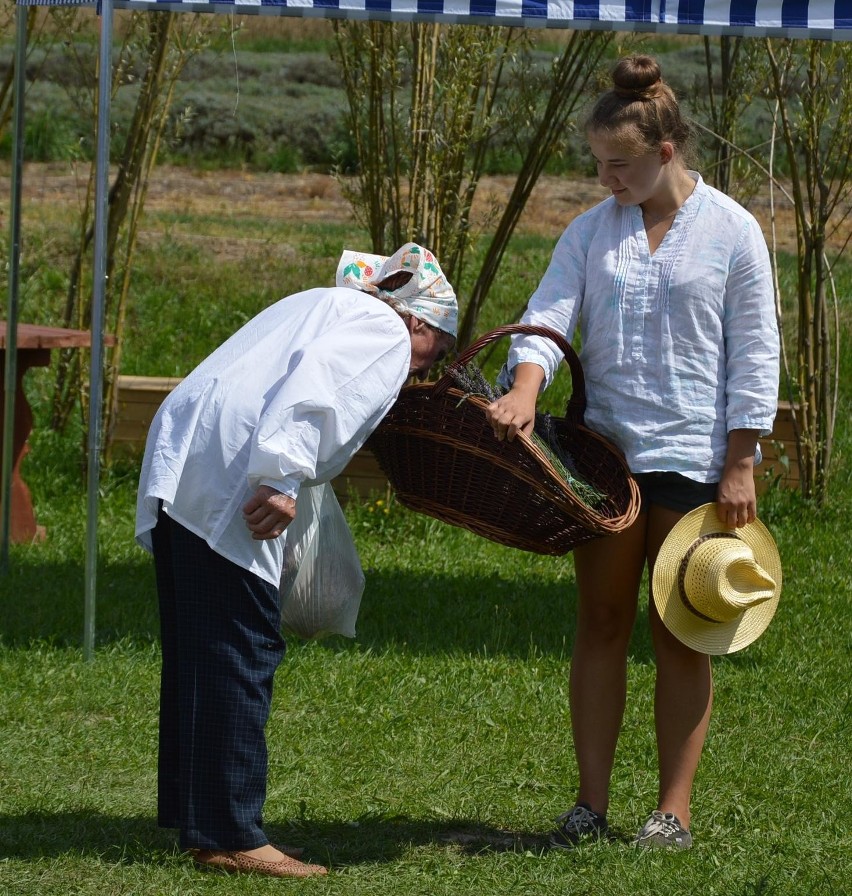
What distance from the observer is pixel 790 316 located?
9.94 meters

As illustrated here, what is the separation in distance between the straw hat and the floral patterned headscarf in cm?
72

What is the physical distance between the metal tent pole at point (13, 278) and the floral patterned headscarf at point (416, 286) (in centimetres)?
257

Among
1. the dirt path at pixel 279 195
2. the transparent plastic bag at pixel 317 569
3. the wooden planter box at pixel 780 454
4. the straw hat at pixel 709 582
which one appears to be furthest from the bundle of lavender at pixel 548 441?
the dirt path at pixel 279 195

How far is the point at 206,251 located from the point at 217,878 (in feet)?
28.3

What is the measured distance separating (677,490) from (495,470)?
0.46m

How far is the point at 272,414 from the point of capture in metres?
2.77

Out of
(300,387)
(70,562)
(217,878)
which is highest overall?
(300,387)

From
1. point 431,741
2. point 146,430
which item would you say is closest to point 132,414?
point 146,430

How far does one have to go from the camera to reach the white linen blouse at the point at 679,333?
3010mm

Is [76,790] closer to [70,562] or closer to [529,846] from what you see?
[529,846]

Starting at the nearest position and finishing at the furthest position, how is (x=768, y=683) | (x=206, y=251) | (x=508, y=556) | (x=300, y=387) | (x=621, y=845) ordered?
(x=300, y=387) < (x=621, y=845) < (x=768, y=683) < (x=508, y=556) < (x=206, y=251)

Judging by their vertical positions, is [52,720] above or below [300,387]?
below

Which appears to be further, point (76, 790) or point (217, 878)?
point (76, 790)

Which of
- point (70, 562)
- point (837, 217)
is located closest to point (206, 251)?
point (70, 562)
